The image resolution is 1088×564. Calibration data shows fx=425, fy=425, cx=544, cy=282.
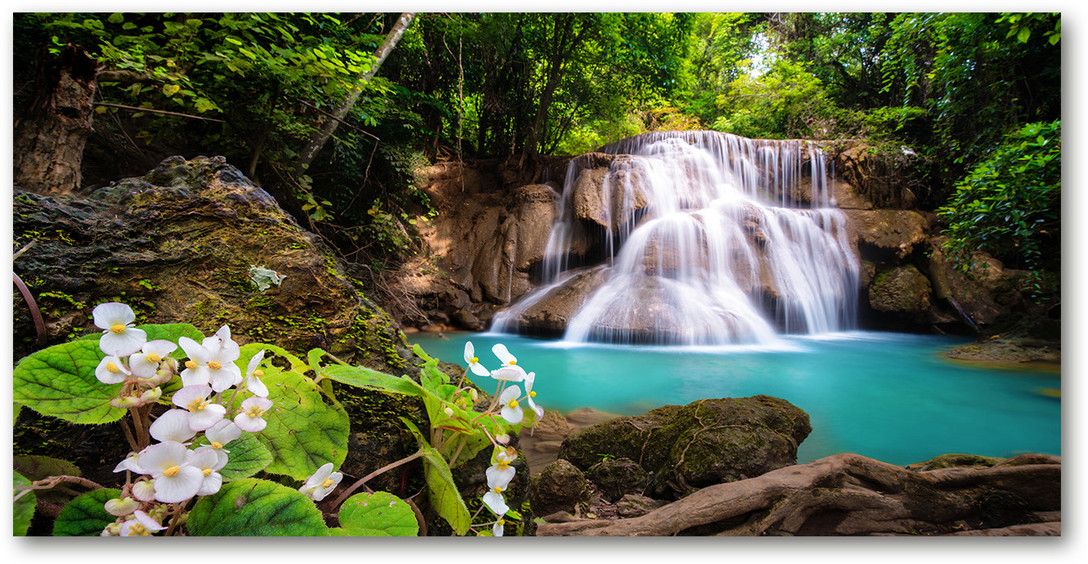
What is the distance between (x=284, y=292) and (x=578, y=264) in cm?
632

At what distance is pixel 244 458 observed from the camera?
1.70ft

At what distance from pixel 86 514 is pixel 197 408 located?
180mm

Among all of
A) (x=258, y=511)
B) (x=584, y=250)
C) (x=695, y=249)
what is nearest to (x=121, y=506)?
(x=258, y=511)

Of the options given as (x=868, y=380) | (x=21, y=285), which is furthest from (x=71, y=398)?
(x=868, y=380)

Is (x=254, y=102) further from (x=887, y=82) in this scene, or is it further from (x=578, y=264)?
(x=887, y=82)

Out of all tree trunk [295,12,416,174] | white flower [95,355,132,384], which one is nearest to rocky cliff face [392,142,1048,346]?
tree trunk [295,12,416,174]

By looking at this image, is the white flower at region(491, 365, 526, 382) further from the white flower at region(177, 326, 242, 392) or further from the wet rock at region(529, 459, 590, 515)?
the wet rock at region(529, 459, 590, 515)

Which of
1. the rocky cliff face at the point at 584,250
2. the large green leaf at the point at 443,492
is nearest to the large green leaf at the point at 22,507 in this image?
the large green leaf at the point at 443,492

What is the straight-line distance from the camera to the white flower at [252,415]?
487 mm

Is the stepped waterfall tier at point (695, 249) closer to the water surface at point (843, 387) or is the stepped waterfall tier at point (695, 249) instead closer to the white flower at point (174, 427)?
the water surface at point (843, 387)

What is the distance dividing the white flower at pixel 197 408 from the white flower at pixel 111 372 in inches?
2.8

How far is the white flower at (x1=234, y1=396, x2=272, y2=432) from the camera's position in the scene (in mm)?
487

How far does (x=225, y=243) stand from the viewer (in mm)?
954

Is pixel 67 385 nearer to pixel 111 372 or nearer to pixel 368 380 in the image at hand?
pixel 111 372
